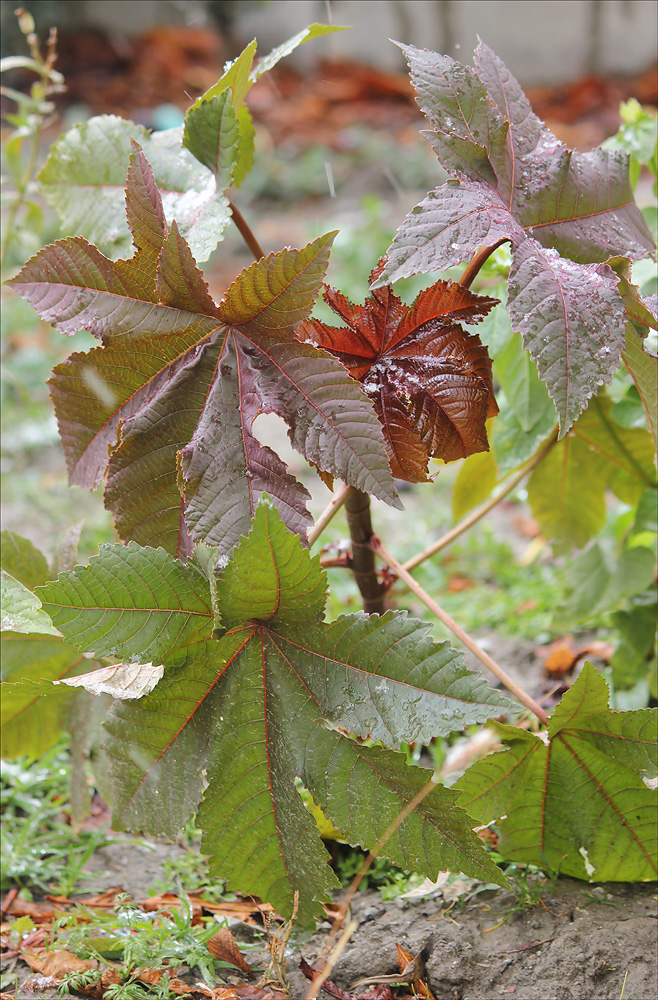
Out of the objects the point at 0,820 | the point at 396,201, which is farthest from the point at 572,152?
the point at 396,201

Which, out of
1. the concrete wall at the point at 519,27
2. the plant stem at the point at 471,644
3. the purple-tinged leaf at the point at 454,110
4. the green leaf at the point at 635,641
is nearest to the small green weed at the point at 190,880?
the plant stem at the point at 471,644

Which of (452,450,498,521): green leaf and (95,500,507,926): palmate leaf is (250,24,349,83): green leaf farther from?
(452,450,498,521): green leaf

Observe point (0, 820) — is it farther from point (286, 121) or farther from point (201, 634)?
point (286, 121)

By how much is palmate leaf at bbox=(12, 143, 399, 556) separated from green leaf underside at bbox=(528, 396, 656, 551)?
0.65 meters

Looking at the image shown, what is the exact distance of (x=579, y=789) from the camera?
2.96ft

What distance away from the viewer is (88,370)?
2.64 ft

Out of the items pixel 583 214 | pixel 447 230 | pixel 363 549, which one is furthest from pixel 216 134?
pixel 363 549

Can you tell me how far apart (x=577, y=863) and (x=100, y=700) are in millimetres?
649

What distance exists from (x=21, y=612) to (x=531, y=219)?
72cm

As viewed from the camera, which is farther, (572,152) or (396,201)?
(396,201)

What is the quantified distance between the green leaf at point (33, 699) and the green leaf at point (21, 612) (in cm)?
14

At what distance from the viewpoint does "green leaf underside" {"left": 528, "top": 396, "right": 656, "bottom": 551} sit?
128cm

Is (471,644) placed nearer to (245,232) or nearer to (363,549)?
(363,549)

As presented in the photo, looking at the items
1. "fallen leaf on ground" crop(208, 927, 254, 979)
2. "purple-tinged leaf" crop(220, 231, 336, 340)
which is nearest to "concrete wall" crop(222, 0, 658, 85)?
"purple-tinged leaf" crop(220, 231, 336, 340)
